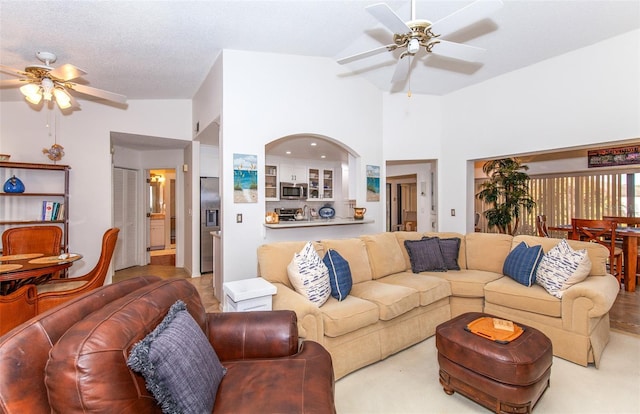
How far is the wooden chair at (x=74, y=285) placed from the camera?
99.3 inches

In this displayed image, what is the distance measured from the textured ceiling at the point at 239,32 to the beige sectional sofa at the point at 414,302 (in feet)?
7.32

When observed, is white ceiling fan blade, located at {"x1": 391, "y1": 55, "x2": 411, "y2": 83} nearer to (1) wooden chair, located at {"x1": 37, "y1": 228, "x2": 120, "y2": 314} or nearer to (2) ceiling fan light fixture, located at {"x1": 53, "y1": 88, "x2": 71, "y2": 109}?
(1) wooden chair, located at {"x1": 37, "y1": 228, "x2": 120, "y2": 314}

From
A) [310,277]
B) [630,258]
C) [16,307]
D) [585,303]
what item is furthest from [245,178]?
[630,258]

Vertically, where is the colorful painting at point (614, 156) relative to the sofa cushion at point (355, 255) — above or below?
above

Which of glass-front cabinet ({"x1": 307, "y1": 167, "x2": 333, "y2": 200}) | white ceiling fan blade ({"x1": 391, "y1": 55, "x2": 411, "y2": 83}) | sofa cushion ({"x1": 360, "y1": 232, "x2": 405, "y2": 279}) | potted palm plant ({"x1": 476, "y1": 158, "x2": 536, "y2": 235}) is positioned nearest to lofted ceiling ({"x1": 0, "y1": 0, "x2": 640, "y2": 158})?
white ceiling fan blade ({"x1": 391, "y1": 55, "x2": 411, "y2": 83})

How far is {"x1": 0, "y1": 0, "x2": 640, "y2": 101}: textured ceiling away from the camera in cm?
259

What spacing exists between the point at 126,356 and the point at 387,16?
95.6 inches

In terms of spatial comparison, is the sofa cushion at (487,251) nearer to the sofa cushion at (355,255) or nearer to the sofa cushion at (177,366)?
the sofa cushion at (355,255)

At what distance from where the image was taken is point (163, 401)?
109cm

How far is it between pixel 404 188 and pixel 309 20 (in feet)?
23.6

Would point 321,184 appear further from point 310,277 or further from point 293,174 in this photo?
point 310,277

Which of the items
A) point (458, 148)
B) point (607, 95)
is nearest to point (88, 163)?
point (458, 148)

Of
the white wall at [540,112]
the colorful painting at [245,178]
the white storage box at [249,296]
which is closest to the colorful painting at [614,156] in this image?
the white wall at [540,112]

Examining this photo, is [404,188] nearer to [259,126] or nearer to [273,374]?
[259,126]
